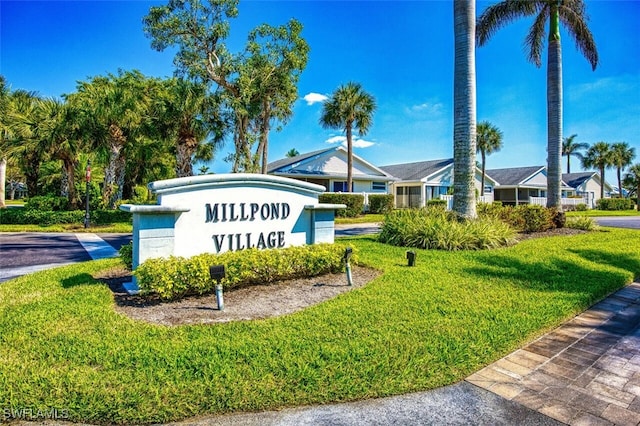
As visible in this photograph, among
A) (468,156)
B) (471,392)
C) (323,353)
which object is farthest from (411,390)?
(468,156)

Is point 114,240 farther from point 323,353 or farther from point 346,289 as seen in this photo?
point 323,353

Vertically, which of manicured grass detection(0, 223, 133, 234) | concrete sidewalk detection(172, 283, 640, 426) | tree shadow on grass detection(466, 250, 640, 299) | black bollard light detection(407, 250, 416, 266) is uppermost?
manicured grass detection(0, 223, 133, 234)

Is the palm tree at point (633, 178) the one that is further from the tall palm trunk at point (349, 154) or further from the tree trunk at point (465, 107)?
the tree trunk at point (465, 107)

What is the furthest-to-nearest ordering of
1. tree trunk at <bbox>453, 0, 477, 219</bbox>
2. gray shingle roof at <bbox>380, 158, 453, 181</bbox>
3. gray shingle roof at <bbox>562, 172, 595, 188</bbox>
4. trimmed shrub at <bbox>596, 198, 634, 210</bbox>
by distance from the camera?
1. gray shingle roof at <bbox>562, 172, 595, 188</bbox>
2. trimmed shrub at <bbox>596, 198, 634, 210</bbox>
3. gray shingle roof at <bbox>380, 158, 453, 181</bbox>
4. tree trunk at <bbox>453, 0, 477, 219</bbox>

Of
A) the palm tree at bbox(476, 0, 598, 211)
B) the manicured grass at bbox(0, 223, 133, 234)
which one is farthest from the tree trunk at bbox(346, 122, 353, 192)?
the manicured grass at bbox(0, 223, 133, 234)

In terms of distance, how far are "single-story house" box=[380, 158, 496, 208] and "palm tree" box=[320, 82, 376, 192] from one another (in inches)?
290

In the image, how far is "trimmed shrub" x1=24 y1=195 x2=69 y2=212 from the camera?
18.8m

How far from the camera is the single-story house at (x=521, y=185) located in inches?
1547

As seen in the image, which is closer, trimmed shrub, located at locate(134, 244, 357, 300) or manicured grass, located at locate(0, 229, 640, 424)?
manicured grass, located at locate(0, 229, 640, 424)

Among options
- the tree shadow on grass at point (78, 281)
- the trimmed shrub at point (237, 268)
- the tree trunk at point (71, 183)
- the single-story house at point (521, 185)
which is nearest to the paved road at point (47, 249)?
the tree shadow on grass at point (78, 281)

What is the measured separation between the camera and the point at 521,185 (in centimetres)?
3869

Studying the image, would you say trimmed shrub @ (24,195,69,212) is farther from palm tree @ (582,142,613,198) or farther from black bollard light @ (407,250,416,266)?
palm tree @ (582,142,613,198)

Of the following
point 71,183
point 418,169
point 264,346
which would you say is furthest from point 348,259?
point 418,169

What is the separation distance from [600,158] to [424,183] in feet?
117
